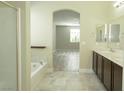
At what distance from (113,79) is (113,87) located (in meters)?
0.15

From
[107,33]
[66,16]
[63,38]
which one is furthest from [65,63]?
[63,38]

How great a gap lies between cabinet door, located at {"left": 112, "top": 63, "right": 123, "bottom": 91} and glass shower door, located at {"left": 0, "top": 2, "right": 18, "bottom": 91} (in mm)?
1740

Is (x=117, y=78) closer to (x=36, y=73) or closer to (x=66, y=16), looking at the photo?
(x=36, y=73)

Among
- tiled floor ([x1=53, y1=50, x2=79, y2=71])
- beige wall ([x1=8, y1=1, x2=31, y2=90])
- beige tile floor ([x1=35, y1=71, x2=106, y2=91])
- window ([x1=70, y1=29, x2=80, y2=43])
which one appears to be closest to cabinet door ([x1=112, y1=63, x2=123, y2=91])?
beige tile floor ([x1=35, y1=71, x2=106, y2=91])

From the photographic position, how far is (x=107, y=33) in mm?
5922

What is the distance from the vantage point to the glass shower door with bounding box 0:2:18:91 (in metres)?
2.96

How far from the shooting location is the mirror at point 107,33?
17.5ft

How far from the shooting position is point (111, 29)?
571 centimetres

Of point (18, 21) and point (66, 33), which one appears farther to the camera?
point (66, 33)

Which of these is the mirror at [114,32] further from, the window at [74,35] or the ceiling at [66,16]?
the window at [74,35]

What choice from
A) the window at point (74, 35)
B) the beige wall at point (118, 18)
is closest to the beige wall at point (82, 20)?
the beige wall at point (118, 18)

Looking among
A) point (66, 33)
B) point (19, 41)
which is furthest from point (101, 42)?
point (66, 33)

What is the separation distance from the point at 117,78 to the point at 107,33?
10.1 ft

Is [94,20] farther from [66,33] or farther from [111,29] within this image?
[66,33]
